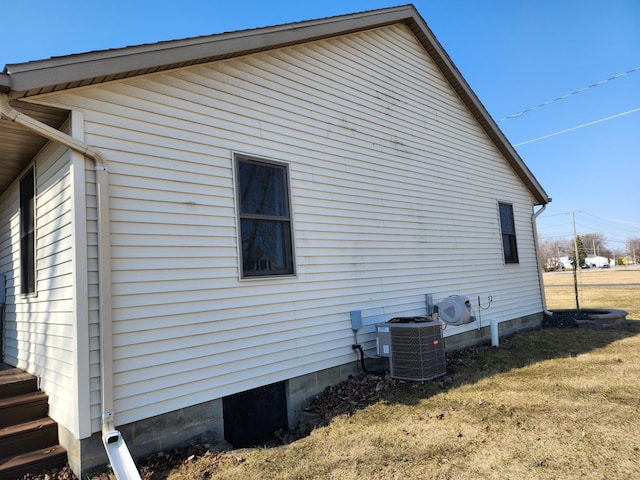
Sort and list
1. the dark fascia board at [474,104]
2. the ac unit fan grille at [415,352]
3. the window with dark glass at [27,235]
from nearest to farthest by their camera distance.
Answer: the window with dark glass at [27,235] → the ac unit fan grille at [415,352] → the dark fascia board at [474,104]

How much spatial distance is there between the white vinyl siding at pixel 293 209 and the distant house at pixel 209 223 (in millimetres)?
21

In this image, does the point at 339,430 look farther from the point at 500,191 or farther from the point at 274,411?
the point at 500,191

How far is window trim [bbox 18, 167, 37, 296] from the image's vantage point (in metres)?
4.71

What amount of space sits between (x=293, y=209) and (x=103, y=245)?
2.34 m

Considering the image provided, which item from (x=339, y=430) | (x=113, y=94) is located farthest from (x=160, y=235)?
(x=339, y=430)

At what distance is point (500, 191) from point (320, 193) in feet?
20.3

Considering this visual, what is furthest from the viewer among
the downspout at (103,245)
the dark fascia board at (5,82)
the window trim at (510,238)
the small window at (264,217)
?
the window trim at (510,238)

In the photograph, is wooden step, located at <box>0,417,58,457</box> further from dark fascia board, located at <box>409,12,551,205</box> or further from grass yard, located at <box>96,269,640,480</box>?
dark fascia board, located at <box>409,12,551,205</box>

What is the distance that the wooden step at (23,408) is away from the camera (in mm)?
3787

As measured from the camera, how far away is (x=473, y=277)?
8.33 m

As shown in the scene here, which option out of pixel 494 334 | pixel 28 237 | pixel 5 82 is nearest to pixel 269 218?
pixel 5 82

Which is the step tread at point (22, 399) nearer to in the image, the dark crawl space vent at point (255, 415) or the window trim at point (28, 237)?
the window trim at point (28, 237)

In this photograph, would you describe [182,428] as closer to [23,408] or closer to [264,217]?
[23,408]

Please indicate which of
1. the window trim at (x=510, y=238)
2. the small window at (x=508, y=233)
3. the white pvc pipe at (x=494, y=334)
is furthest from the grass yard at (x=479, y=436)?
the small window at (x=508, y=233)
